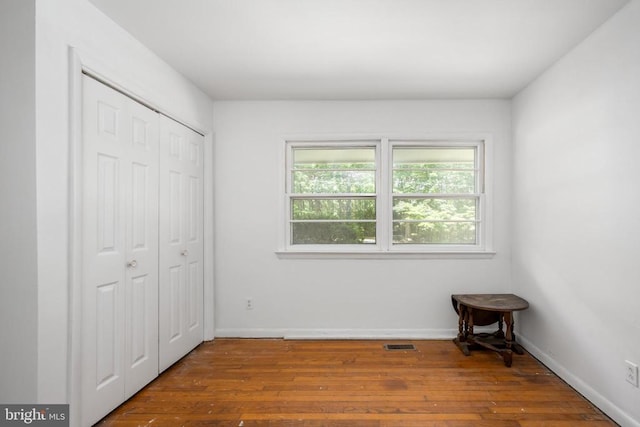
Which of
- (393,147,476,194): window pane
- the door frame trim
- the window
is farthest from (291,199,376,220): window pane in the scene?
the door frame trim

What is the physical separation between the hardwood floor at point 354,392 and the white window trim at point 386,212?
3.09 ft

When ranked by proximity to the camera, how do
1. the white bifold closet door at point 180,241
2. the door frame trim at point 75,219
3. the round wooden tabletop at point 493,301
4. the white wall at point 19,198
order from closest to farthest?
the white wall at point 19,198, the door frame trim at point 75,219, the white bifold closet door at point 180,241, the round wooden tabletop at point 493,301

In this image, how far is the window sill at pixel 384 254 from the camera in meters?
3.53

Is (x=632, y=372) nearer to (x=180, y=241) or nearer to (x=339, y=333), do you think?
(x=339, y=333)

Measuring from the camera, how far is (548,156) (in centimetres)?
286

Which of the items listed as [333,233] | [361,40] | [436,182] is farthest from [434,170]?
[361,40]

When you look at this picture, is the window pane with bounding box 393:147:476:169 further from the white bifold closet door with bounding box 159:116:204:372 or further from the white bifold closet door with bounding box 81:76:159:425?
the white bifold closet door with bounding box 81:76:159:425

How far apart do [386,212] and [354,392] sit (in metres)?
1.80

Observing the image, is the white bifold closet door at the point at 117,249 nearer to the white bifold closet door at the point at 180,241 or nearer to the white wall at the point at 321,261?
the white bifold closet door at the point at 180,241

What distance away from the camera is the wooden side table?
9.73 feet

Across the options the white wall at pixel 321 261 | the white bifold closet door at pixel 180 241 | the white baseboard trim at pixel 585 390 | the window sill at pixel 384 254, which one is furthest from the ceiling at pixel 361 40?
the white baseboard trim at pixel 585 390

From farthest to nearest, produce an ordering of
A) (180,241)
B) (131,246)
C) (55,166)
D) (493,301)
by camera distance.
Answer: (493,301) → (180,241) → (131,246) → (55,166)

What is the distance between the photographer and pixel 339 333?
3.57 meters

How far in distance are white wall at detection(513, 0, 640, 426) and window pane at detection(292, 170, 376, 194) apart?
1528 mm
